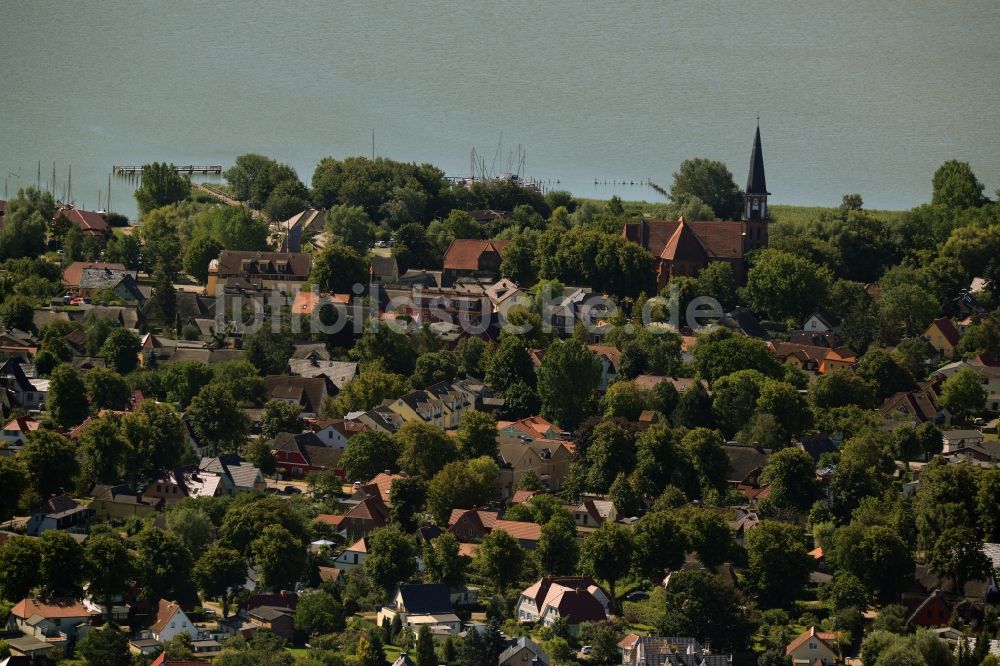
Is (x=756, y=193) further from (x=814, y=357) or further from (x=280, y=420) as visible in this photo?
(x=280, y=420)

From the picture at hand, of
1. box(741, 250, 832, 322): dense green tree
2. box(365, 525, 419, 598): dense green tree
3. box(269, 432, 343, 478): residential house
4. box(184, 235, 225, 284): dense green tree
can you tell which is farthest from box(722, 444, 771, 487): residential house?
box(184, 235, 225, 284): dense green tree

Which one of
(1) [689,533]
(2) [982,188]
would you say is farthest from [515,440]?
(2) [982,188]

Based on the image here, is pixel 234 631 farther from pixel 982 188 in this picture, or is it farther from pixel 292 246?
pixel 982 188

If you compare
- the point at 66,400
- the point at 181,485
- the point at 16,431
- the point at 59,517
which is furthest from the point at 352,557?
the point at 66,400

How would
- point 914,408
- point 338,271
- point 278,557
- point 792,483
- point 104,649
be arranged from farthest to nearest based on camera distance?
point 338,271
point 914,408
point 792,483
point 278,557
point 104,649

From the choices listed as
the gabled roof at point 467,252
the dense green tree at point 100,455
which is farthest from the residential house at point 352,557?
the gabled roof at point 467,252

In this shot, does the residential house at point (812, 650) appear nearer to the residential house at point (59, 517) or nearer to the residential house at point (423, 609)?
the residential house at point (423, 609)

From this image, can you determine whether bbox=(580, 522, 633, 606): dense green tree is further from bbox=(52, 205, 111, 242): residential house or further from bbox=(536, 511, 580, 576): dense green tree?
bbox=(52, 205, 111, 242): residential house
